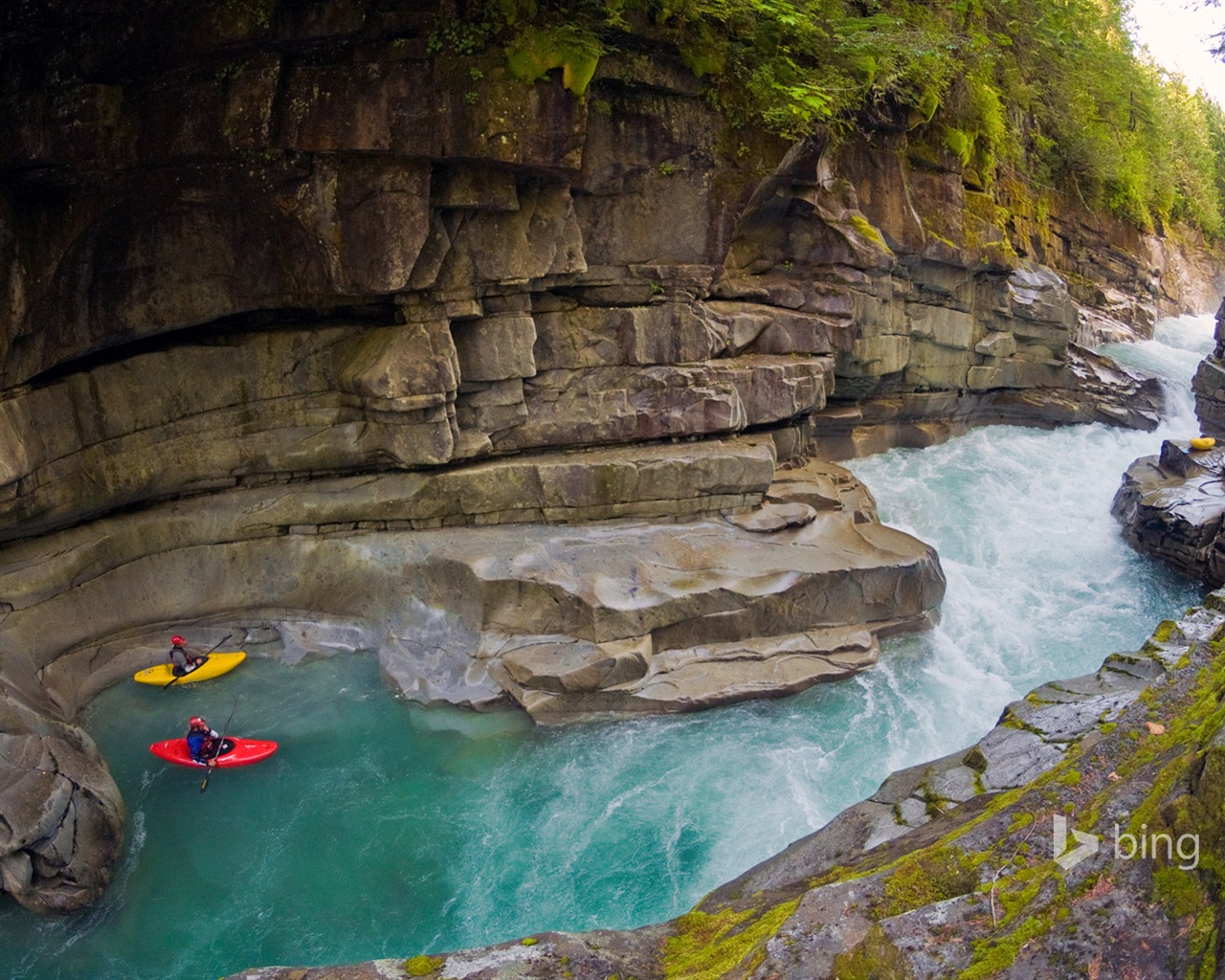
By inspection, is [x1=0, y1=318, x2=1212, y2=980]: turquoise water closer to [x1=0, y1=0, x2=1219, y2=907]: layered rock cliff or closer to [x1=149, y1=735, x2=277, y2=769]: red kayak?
[x1=149, y1=735, x2=277, y2=769]: red kayak

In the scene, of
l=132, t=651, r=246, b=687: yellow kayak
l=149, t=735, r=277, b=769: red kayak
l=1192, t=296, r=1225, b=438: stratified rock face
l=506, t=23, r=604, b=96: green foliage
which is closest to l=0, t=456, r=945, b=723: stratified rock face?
l=132, t=651, r=246, b=687: yellow kayak

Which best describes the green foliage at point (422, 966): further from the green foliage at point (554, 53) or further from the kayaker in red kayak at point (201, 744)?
the green foliage at point (554, 53)

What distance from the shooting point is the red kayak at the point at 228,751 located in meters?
10.9

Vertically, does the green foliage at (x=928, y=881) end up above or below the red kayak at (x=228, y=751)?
above

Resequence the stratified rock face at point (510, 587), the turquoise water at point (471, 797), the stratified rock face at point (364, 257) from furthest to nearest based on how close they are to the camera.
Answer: the stratified rock face at point (510, 587)
the stratified rock face at point (364, 257)
the turquoise water at point (471, 797)

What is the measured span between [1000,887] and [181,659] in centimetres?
1092

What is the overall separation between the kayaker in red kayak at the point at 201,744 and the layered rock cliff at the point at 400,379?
3.20 feet

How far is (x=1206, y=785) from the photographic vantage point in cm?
488

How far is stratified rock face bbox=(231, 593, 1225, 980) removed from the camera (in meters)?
4.74

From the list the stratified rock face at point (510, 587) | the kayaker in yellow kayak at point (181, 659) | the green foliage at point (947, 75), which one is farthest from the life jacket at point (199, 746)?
the green foliage at point (947, 75)

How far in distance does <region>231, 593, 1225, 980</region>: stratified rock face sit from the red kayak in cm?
497

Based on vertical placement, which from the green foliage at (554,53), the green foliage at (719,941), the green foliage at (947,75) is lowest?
the green foliage at (719,941)

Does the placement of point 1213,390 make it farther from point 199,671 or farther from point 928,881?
point 199,671

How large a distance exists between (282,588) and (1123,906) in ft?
37.0
